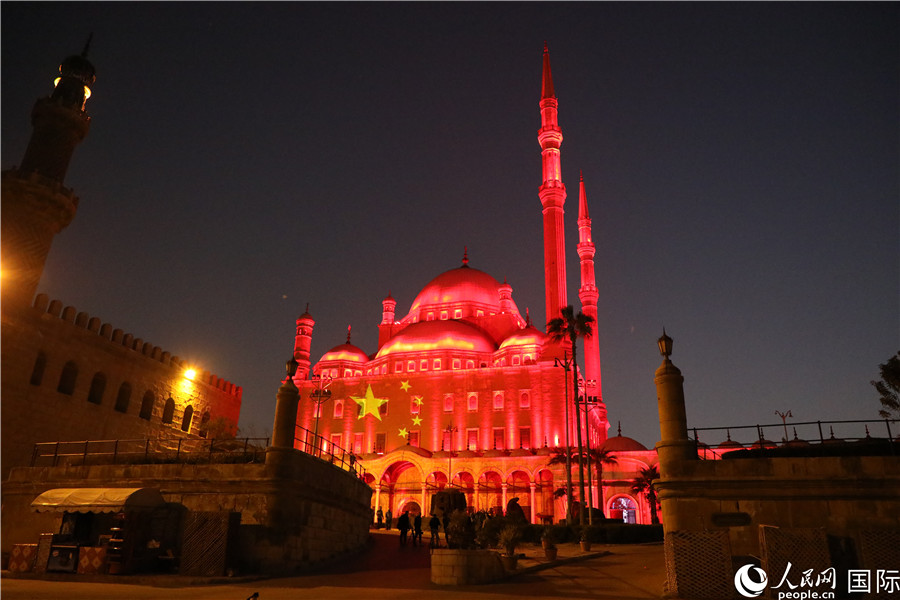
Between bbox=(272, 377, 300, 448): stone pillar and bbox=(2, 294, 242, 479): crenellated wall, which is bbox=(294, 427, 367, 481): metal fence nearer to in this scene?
bbox=(272, 377, 300, 448): stone pillar

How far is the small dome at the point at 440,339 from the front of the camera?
5794 centimetres

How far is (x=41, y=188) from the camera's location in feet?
100

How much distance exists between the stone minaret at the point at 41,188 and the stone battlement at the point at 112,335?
1.03 meters

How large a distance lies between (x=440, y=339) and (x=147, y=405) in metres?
28.2

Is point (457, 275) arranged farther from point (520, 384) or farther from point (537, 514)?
point (537, 514)

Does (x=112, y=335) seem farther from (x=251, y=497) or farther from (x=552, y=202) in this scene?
(x=552, y=202)

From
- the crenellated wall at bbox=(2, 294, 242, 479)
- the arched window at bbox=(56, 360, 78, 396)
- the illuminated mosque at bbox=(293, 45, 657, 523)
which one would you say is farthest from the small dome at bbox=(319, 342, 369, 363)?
the arched window at bbox=(56, 360, 78, 396)

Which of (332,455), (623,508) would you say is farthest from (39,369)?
(623,508)

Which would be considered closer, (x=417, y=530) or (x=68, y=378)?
(x=417, y=530)

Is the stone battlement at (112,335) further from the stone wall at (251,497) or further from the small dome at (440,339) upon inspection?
the small dome at (440,339)

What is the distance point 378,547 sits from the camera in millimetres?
23391

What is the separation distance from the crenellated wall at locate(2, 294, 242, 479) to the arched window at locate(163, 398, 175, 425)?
0.20 ft

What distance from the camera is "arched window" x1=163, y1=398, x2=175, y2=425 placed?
37.2 meters

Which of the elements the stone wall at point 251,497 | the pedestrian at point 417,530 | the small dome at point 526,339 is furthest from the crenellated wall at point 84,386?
the small dome at point 526,339
